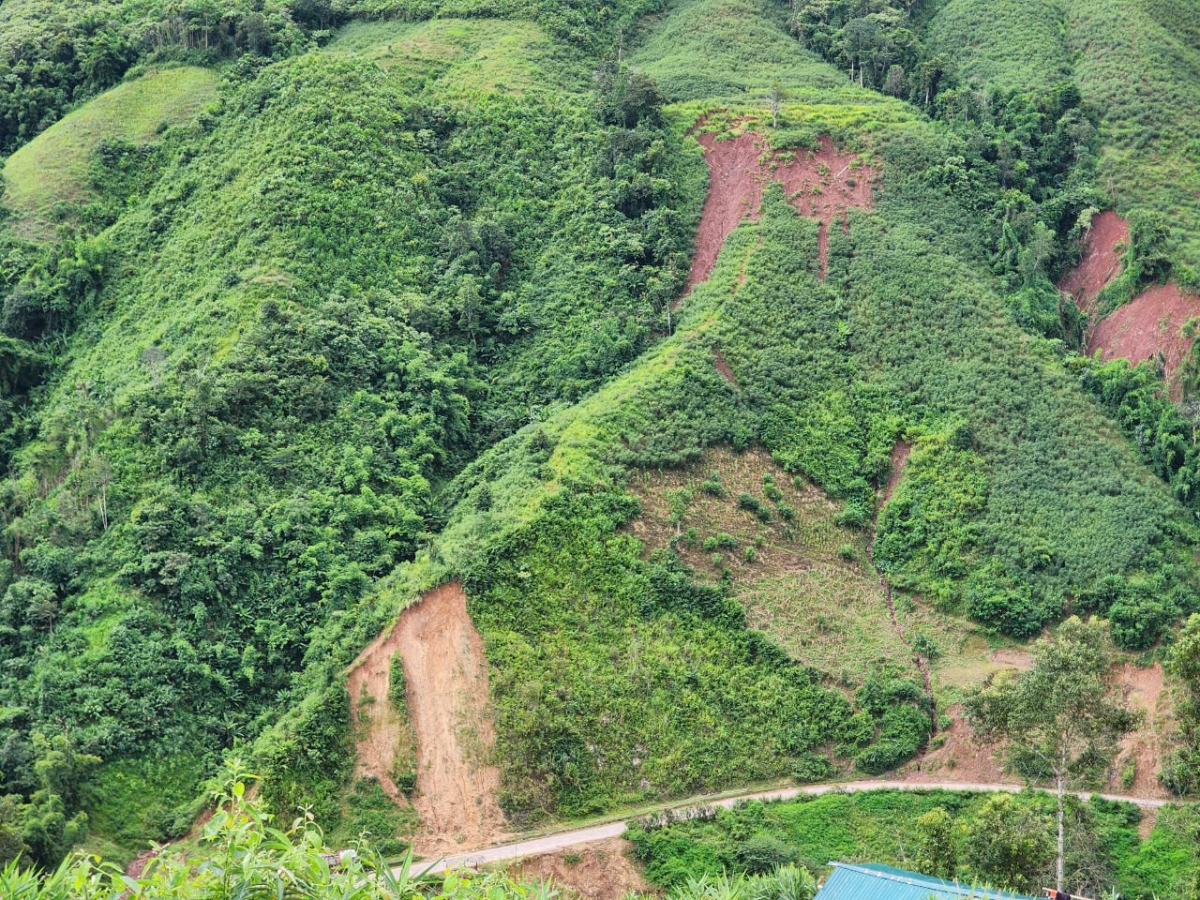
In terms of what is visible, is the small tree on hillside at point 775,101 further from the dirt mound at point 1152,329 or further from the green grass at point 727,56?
the dirt mound at point 1152,329

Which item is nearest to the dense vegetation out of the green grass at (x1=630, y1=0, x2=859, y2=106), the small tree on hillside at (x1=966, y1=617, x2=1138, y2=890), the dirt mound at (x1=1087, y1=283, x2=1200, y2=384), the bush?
the bush

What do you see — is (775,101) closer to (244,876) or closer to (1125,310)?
(1125,310)

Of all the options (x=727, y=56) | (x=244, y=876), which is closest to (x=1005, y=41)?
(x=727, y=56)

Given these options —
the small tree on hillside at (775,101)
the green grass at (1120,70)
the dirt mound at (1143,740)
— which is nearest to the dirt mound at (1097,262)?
the green grass at (1120,70)

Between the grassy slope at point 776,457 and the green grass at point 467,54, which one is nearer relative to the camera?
the grassy slope at point 776,457

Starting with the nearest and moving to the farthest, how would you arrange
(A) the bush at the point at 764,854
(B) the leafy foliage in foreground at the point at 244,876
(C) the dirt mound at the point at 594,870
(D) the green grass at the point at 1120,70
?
(B) the leafy foliage in foreground at the point at 244,876, (A) the bush at the point at 764,854, (C) the dirt mound at the point at 594,870, (D) the green grass at the point at 1120,70

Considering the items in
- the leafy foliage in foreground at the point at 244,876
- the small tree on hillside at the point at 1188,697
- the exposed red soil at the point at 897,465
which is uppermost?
the leafy foliage in foreground at the point at 244,876
